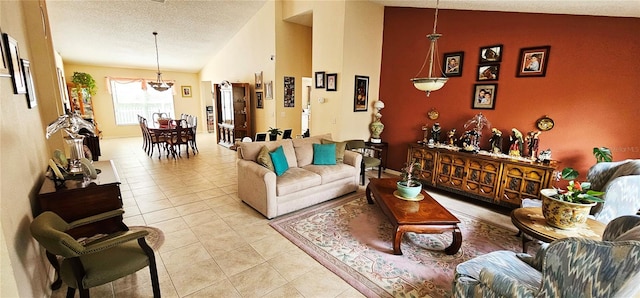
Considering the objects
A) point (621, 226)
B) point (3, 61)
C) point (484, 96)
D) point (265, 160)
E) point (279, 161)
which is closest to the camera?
point (621, 226)

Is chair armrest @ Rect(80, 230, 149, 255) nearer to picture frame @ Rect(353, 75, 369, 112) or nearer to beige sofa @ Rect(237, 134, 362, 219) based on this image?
beige sofa @ Rect(237, 134, 362, 219)

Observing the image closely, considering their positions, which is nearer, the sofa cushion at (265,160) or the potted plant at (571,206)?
the potted plant at (571,206)

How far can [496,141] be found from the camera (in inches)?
160

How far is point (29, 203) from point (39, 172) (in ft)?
1.98

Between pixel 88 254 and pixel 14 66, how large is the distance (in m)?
1.59

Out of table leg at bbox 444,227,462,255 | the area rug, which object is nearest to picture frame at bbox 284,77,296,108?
the area rug

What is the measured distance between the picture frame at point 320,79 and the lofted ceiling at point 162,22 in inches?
63.8

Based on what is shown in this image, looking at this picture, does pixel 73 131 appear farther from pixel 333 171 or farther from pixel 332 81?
pixel 332 81

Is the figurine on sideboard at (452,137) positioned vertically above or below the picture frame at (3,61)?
below

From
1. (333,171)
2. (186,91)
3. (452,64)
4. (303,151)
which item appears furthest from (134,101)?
(452,64)

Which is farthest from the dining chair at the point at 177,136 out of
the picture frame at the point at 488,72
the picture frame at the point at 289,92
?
the picture frame at the point at 488,72

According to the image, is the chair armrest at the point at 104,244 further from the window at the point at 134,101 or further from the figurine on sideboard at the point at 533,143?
the window at the point at 134,101

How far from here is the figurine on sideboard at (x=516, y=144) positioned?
12.6ft

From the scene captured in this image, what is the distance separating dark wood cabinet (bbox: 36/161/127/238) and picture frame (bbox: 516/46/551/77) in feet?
16.8
